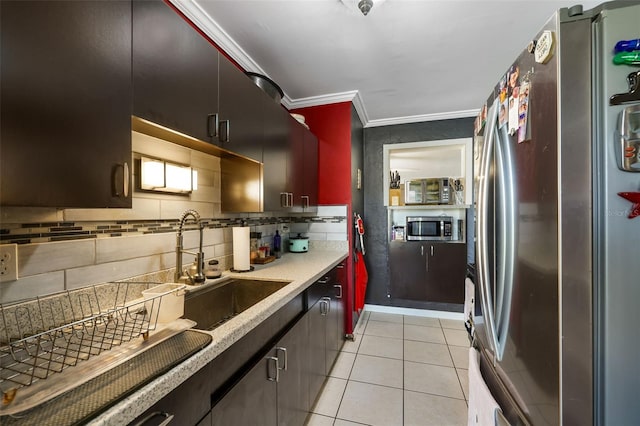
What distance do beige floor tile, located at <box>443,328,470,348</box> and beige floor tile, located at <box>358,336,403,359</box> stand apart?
1.70 ft

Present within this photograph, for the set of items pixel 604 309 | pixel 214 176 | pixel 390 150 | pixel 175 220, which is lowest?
pixel 604 309

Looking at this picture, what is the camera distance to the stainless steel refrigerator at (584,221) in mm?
614

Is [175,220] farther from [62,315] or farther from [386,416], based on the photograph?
[386,416]

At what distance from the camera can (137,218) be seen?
1.26 m

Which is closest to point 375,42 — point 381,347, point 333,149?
point 333,149

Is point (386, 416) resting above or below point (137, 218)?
below

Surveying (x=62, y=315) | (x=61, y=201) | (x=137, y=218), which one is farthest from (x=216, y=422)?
(x=137, y=218)

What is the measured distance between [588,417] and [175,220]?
1.75 metres

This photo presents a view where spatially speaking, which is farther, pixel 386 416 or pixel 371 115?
pixel 371 115

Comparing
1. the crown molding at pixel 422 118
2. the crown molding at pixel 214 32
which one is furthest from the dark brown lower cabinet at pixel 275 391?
the crown molding at pixel 422 118

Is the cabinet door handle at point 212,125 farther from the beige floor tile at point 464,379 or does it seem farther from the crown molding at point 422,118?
the crown molding at point 422,118

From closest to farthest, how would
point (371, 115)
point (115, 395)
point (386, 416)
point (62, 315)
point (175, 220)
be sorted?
point (115, 395) → point (62, 315) → point (175, 220) → point (386, 416) → point (371, 115)

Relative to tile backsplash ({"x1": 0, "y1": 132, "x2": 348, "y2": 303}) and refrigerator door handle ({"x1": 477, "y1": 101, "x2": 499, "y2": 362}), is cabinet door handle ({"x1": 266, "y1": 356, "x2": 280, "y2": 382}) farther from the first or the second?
refrigerator door handle ({"x1": 477, "y1": 101, "x2": 499, "y2": 362})

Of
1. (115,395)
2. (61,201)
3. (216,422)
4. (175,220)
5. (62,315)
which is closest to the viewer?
(115,395)
